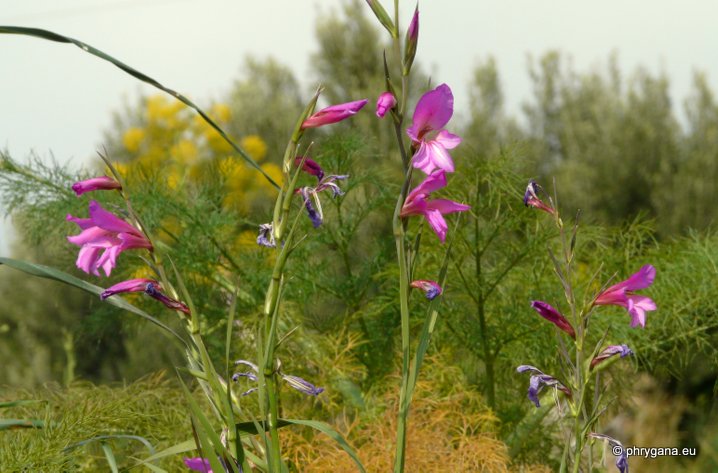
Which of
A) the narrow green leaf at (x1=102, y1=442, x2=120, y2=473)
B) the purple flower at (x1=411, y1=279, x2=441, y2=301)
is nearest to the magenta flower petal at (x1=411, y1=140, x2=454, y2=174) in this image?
the purple flower at (x1=411, y1=279, x2=441, y2=301)

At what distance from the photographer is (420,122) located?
0.93m

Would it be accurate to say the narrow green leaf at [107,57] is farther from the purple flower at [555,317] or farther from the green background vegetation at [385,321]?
the green background vegetation at [385,321]

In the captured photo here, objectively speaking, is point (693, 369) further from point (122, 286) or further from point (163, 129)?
point (163, 129)

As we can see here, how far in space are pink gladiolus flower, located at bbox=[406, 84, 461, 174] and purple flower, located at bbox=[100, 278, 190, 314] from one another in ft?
0.85

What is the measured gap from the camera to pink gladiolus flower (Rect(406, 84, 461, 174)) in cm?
91

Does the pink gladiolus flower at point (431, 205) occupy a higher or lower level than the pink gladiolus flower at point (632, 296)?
higher

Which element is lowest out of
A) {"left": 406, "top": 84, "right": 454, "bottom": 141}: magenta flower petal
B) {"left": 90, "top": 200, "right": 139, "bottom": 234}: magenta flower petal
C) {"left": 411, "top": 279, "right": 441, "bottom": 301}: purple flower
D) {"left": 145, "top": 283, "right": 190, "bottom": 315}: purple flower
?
{"left": 145, "top": 283, "right": 190, "bottom": 315}: purple flower

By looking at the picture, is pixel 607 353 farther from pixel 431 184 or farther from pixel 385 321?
pixel 385 321

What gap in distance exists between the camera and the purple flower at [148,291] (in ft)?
2.92

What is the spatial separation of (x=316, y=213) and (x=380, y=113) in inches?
4.9

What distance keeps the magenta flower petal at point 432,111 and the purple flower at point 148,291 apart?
27cm

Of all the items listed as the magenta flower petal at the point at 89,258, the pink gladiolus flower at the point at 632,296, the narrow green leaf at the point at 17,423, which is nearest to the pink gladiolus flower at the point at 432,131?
the pink gladiolus flower at the point at 632,296

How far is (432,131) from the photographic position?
0.96 metres

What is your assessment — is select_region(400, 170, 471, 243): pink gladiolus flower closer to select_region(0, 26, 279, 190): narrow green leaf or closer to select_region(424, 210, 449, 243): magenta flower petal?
select_region(424, 210, 449, 243): magenta flower petal
